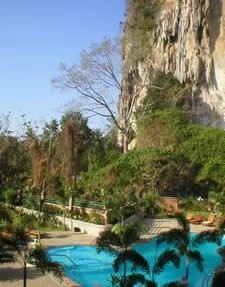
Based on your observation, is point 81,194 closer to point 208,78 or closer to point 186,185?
point 186,185

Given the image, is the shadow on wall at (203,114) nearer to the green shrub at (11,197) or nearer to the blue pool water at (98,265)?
the green shrub at (11,197)

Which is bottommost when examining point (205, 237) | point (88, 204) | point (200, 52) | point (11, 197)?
point (205, 237)

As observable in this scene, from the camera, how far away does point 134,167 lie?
96.1 feet

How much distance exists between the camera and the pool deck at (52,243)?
503 inches

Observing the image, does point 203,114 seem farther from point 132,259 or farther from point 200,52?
point 132,259

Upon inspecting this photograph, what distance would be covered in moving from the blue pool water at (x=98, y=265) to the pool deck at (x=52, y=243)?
2.78ft

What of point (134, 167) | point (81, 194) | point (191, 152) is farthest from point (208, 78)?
point (81, 194)

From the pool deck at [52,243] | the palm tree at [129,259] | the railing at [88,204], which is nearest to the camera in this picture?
the palm tree at [129,259]

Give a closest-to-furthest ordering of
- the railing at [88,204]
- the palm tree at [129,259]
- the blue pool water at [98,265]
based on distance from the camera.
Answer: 1. the palm tree at [129,259]
2. the blue pool water at [98,265]
3. the railing at [88,204]

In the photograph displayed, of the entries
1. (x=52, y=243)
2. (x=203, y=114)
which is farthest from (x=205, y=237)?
(x=203, y=114)

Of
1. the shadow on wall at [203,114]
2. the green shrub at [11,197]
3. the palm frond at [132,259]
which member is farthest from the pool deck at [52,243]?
the shadow on wall at [203,114]

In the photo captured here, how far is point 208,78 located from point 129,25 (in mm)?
11555

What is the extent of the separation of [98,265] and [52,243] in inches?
119

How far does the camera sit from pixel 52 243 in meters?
19.2
